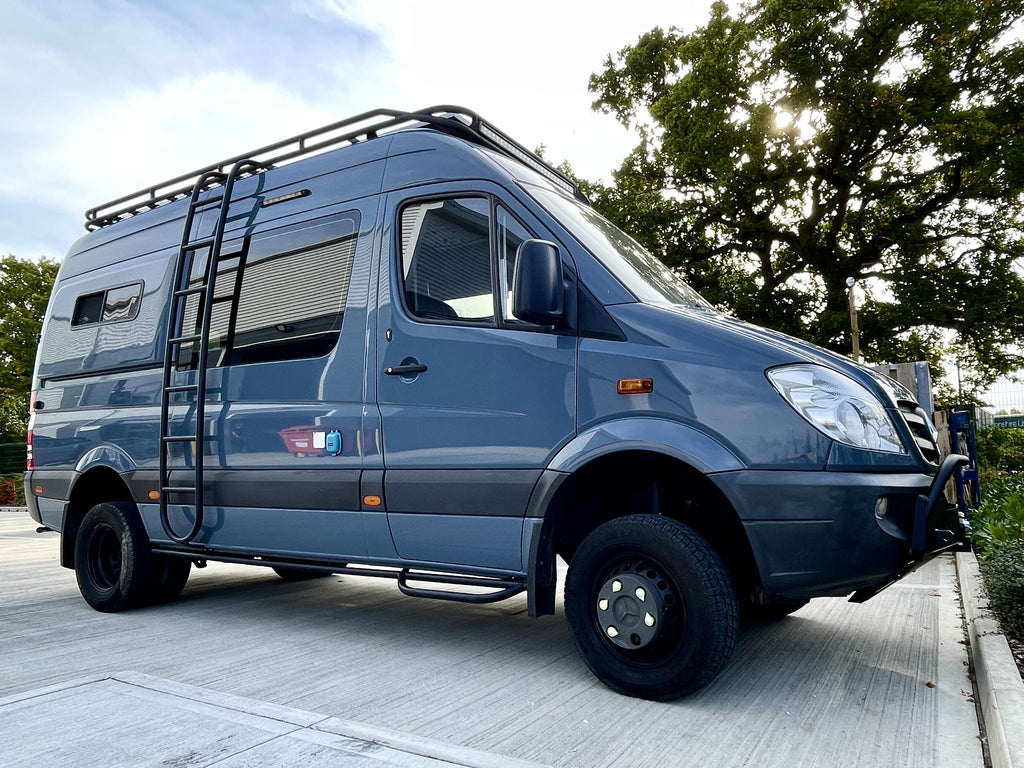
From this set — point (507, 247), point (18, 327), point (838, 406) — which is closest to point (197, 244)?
point (507, 247)

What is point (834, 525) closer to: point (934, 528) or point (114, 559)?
point (934, 528)

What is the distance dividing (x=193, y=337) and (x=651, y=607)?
3.60 m

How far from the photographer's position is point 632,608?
136 inches

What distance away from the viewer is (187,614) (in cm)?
562

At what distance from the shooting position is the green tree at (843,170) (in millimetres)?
17516

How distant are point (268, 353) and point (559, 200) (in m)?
2.02

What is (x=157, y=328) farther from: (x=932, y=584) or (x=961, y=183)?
(x=961, y=183)

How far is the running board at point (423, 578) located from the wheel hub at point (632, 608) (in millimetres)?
441

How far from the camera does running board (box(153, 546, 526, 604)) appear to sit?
3.77 metres

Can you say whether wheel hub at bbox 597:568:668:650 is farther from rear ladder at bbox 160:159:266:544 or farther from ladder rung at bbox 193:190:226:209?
ladder rung at bbox 193:190:226:209

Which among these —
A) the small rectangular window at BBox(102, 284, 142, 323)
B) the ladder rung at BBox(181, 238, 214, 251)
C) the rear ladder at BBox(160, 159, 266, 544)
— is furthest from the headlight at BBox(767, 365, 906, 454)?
the small rectangular window at BBox(102, 284, 142, 323)

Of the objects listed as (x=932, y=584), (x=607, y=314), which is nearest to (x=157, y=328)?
(x=607, y=314)

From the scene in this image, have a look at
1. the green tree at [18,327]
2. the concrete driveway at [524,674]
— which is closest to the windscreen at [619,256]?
the concrete driveway at [524,674]

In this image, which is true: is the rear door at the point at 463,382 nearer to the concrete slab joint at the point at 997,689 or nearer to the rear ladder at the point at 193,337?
the rear ladder at the point at 193,337
